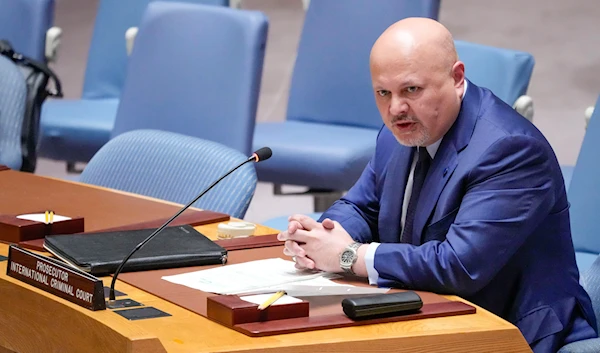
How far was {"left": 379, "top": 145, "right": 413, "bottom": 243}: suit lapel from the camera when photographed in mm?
2410

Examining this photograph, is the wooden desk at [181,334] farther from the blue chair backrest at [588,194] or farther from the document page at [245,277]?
the blue chair backrest at [588,194]

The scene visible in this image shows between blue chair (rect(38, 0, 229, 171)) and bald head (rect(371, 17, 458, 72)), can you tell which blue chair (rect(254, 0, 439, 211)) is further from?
bald head (rect(371, 17, 458, 72))

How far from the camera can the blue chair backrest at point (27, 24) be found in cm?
461

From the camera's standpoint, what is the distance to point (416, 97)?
88.2 inches

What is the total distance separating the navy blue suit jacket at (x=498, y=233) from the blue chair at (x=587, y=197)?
813 mm

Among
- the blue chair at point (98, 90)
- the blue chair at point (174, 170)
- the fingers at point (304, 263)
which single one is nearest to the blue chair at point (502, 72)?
the blue chair at point (174, 170)

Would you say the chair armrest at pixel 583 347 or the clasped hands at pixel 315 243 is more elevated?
the clasped hands at pixel 315 243

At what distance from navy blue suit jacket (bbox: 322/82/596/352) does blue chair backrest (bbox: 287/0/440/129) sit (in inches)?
72.8

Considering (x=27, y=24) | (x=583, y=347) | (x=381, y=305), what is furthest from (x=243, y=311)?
(x=27, y=24)

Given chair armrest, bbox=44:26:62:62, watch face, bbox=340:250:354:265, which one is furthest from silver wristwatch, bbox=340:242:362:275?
chair armrest, bbox=44:26:62:62

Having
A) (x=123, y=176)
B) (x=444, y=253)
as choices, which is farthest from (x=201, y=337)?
(x=123, y=176)

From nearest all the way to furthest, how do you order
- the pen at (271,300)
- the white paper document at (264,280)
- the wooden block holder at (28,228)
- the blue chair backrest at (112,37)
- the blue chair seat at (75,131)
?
1. the pen at (271,300)
2. the white paper document at (264,280)
3. the wooden block holder at (28,228)
4. the blue chair seat at (75,131)
5. the blue chair backrest at (112,37)

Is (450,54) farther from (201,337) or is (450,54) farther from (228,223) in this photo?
(201,337)

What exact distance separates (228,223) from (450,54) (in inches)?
23.6
